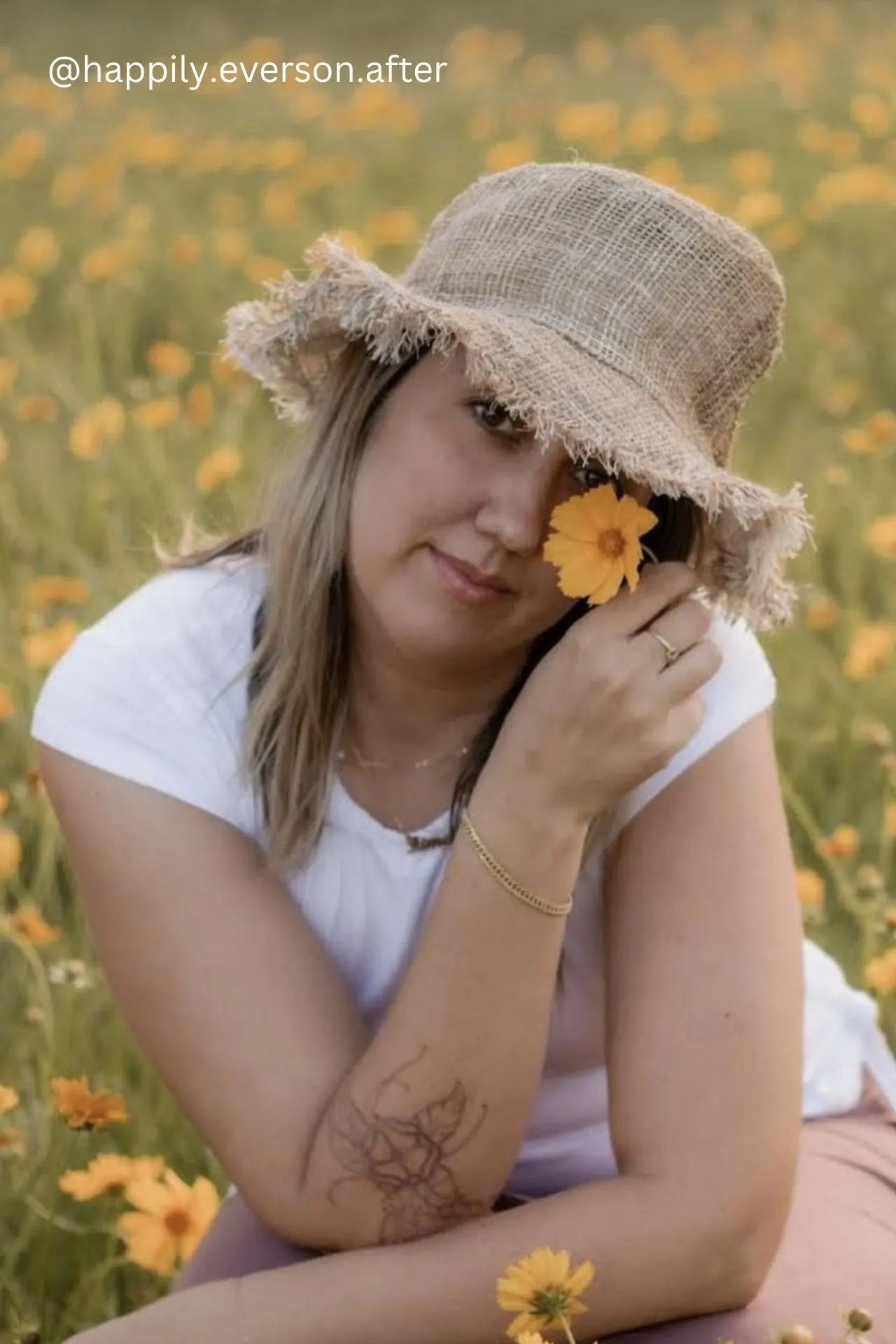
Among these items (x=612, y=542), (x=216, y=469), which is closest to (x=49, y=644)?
(x=216, y=469)

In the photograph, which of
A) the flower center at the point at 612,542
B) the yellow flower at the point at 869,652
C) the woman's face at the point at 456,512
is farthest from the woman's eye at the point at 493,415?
the yellow flower at the point at 869,652

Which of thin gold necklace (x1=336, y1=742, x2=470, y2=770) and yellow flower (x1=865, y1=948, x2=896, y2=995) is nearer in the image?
thin gold necklace (x1=336, y1=742, x2=470, y2=770)

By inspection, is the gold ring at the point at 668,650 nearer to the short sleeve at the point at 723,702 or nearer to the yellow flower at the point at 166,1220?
the short sleeve at the point at 723,702

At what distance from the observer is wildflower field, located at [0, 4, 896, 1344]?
2002mm

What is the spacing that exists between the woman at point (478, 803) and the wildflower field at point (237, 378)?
0.13 m

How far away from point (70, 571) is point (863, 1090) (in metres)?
1.45

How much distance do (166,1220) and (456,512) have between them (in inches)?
25.4

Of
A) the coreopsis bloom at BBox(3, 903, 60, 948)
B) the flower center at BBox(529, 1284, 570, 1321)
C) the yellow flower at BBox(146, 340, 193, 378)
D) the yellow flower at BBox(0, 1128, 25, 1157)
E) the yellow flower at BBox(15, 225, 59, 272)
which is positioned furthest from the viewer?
the yellow flower at BBox(15, 225, 59, 272)

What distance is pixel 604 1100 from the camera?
185 cm

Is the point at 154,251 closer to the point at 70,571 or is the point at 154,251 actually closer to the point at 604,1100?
the point at 70,571

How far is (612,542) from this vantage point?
1.47 metres

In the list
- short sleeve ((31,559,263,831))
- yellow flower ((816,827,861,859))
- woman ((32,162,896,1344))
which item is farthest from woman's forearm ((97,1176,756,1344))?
yellow flower ((816,827,861,859))

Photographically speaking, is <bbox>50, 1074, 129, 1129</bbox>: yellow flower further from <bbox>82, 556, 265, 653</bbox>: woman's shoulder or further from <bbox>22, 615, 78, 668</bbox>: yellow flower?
<bbox>22, 615, 78, 668</bbox>: yellow flower

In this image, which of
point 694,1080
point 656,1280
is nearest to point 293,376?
point 694,1080
